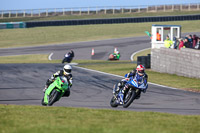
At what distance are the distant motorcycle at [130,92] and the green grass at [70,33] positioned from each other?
42633 mm

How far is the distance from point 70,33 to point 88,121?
5512cm

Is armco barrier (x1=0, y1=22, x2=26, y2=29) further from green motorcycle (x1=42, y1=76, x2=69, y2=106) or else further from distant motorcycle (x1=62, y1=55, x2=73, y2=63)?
green motorcycle (x1=42, y1=76, x2=69, y2=106)

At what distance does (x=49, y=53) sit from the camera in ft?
154

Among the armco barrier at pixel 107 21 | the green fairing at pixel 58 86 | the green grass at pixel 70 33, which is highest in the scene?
the green fairing at pixel 58 86

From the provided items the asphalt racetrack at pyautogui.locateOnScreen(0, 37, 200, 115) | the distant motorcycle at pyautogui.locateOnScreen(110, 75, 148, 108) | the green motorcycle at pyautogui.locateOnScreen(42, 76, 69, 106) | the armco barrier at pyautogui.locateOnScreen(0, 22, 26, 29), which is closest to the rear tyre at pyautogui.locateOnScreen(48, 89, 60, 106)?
the green motorcycle at pyautogui.locateOnScreen(42, 76, 69, 106)

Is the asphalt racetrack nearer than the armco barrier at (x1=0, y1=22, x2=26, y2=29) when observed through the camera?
Yes

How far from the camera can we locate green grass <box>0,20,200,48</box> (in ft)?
194

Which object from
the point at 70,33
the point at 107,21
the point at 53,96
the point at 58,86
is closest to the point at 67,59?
the point at 53,96

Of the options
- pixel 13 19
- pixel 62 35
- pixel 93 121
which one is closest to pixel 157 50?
pixel 93 121

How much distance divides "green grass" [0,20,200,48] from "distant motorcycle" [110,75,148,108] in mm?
42633

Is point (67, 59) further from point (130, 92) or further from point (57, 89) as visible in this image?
point (130, 92)

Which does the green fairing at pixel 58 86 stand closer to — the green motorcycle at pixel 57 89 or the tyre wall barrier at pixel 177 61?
the green motorcycle at pixel 57 89

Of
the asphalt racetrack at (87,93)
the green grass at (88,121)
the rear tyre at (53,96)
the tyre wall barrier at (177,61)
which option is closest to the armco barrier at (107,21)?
the asphalt racetrack at (87,93)

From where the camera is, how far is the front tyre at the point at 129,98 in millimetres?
13633
